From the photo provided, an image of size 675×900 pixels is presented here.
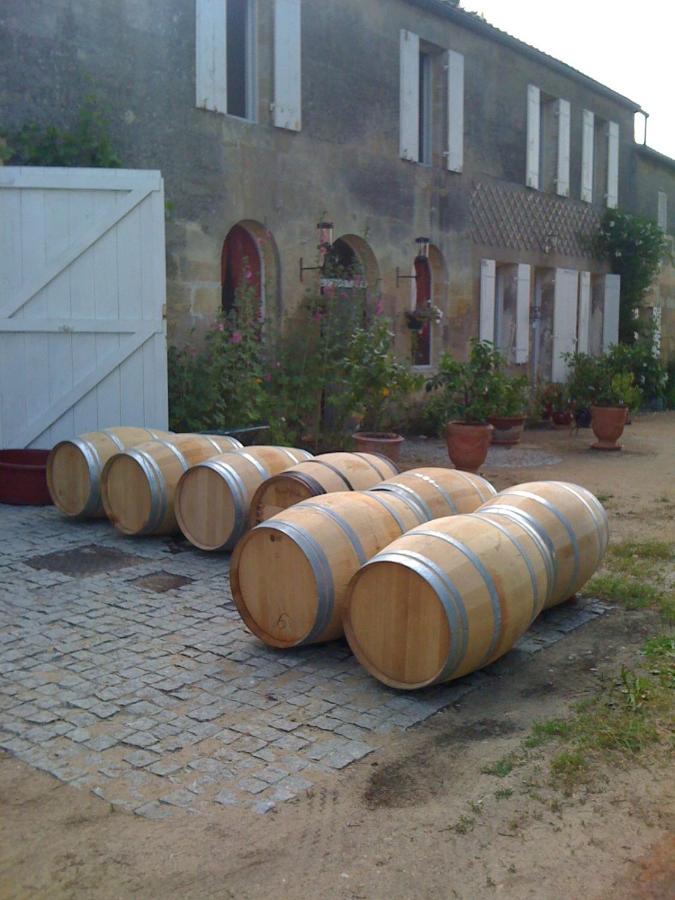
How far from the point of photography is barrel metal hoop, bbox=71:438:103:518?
6443 millimetres

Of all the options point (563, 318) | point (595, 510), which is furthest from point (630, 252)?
point (595, 510)

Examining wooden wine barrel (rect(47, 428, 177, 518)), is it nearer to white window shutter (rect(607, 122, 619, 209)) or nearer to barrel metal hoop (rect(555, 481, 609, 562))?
barrel metal hoop (rect(555, 481, 609, 562))

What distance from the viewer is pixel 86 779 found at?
3244 mm

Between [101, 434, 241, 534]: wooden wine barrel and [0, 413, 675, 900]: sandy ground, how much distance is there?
2.83 m

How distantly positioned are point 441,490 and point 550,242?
11.1m

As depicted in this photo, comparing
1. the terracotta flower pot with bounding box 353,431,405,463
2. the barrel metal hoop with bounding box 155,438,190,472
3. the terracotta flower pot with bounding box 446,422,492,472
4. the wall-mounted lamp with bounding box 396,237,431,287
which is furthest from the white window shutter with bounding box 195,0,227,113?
the barrel metal hoop with bounding box 155,438,190,472

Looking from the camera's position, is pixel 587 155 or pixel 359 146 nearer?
pixel 359 146

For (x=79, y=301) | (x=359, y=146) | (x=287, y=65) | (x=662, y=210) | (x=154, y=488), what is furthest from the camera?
(x=662, y=210)

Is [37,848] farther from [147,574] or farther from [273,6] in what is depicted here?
[273,6]

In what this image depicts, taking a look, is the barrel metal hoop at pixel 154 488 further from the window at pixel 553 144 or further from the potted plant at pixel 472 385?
the window at pixel 553 144

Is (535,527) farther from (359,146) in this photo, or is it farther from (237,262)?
(359,146)

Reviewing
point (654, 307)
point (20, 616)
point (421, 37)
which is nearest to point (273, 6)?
point (421, 37)

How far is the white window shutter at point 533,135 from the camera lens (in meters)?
14.5

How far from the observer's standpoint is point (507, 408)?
11.1 m
